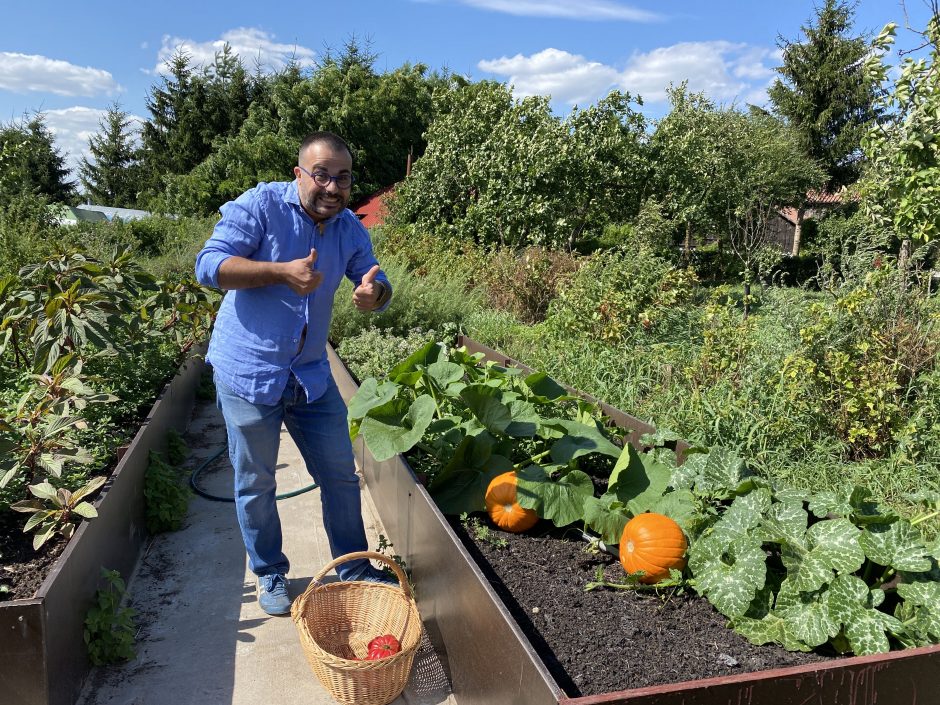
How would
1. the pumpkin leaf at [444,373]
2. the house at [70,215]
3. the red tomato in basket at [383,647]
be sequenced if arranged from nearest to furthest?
the red tomato in basket at [383,647] → the pumpkin leaf at [444,373] → the house at [70,215]

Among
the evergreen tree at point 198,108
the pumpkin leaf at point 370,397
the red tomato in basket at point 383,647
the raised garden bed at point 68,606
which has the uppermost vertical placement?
the evergreen tree at point 198,108

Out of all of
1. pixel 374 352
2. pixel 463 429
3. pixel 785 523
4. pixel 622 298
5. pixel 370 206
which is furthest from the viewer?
pixel 370 206

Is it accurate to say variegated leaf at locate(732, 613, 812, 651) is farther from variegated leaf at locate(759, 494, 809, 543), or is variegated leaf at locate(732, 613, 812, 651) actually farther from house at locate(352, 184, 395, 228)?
house at locate(352, 184, 395, 228)

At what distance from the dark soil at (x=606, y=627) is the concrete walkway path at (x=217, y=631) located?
506mm

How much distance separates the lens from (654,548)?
2451 millimetres

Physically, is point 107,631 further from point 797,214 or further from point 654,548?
point 797,214

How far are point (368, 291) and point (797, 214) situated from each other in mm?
29418

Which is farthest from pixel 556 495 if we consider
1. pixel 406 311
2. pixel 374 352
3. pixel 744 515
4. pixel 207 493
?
pixel 406 311

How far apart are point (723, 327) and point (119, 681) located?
4105 mm

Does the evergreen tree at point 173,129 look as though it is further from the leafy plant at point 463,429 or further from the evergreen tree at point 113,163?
the leafy plant at point 463,429

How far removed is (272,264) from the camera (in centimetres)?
256

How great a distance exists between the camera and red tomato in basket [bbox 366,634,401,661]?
2.57m

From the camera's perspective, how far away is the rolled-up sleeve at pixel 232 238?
2.60m

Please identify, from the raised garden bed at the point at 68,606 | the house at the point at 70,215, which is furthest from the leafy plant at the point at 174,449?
the house at the point at 70,215
